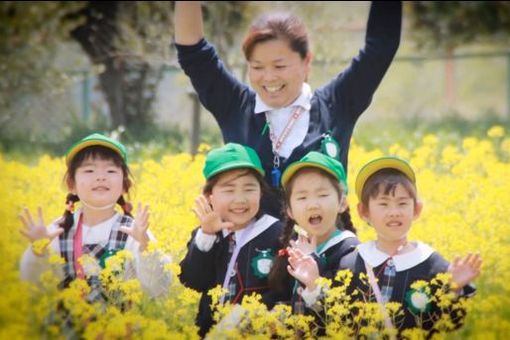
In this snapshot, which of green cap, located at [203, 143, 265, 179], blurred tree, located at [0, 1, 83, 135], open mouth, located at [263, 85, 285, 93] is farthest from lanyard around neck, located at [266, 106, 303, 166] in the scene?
blurred tree, located at [0, 1, 83, 135]

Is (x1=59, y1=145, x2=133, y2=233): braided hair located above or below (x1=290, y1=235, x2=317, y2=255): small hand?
above

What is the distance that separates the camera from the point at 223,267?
14.2ft

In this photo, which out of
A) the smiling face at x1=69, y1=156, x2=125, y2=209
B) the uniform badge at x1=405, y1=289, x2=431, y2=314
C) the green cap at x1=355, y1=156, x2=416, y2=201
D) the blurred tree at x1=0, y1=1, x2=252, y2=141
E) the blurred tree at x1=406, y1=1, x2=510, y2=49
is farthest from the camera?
Result: the blurred tree at x1=406, y1=1, x2=510, y2=49

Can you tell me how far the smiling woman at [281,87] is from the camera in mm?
4543

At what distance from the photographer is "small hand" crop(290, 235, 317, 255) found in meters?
4.20

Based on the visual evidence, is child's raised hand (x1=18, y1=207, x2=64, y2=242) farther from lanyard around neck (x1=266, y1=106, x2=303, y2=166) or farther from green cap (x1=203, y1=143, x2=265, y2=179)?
lanyard around neck (x1=266, y1=106, x2=303, y2=166)

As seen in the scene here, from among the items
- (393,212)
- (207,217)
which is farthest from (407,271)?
(207,217)

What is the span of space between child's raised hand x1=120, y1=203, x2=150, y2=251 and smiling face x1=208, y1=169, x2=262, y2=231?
1.03 ft

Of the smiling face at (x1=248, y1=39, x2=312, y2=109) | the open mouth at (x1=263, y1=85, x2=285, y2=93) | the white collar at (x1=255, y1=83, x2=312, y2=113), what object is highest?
the smiling face at (x1=248, y1=39, x2=312, y2=109)

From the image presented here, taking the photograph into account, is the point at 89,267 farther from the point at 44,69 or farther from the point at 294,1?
the point at 44,69

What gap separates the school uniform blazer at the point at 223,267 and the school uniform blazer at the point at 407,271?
16.2 inches

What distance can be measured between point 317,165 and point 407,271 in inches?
23.0

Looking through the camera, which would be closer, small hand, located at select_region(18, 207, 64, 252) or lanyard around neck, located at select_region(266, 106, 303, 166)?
small hand, located at select_region(18, 207, 64, 252)

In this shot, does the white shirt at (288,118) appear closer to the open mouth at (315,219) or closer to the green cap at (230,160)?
the green cap at (230,160)
